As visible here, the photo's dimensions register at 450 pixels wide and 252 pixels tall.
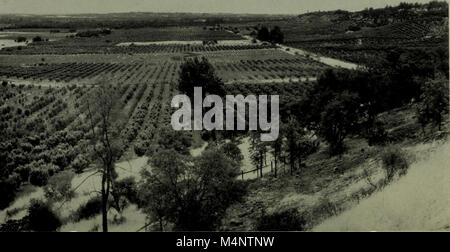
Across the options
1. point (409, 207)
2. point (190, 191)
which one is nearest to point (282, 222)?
point (190, 191)

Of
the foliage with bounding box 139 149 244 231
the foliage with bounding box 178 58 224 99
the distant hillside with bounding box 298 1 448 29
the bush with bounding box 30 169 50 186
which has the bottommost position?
the bush with bounding box 30 169 50 186

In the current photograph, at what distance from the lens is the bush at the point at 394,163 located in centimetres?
2378

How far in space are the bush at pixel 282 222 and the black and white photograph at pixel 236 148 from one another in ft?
0.38

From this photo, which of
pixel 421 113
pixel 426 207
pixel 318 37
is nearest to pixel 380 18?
pixel 318 37

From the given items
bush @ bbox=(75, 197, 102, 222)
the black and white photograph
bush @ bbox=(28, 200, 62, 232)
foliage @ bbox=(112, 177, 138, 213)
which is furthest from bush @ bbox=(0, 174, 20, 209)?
foliage @ bbox=(112, 177, 138, 213)

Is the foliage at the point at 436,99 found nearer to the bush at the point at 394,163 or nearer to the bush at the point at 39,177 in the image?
the bush at the point at 394,163

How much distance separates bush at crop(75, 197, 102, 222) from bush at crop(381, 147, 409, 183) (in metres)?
18.4

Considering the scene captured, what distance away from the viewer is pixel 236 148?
106 feet

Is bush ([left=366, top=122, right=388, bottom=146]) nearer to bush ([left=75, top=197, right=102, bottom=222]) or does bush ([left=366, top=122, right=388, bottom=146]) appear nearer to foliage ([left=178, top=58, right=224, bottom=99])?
foliage ([left=178, top=58, right=224, bottom=99])

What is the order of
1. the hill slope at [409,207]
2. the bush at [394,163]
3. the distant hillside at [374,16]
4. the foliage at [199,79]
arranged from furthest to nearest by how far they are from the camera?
the distant hillside at [374,16] < the foliage at [199,79] < the bush at [394,163] < the hill slope at [409,207]

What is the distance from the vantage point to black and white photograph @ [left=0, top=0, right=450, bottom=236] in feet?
72.6

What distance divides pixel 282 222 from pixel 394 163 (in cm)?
790

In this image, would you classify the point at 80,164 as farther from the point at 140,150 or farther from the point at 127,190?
the point at 127,190

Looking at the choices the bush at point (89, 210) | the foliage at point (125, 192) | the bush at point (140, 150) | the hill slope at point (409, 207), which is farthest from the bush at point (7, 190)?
A: the hill slope at point (409, 207)
